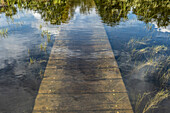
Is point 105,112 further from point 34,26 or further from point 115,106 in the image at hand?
point 34,26

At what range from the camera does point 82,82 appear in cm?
466

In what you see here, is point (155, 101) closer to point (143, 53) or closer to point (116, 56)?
point (116, 56)

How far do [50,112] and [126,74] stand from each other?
3010 mm

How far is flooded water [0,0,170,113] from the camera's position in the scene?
424cm

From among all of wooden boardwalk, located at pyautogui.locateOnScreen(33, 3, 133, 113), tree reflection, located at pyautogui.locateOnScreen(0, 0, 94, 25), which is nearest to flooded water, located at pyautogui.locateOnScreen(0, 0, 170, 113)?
tree reflection, located at pyautogui.locateOnScreen(0, 0, 94, 25)

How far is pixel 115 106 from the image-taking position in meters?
3.72

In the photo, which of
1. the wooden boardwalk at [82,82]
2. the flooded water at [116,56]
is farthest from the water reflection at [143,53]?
the wooden boardwalk at [82,82]

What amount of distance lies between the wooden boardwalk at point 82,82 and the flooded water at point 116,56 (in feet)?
1.27

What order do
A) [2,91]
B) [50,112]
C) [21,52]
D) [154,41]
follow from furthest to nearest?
[154,41]
[21,52]
[2,91]
[50,112]

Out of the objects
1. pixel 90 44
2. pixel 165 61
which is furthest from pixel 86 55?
pixel 165 61

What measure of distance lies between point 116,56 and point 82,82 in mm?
2703

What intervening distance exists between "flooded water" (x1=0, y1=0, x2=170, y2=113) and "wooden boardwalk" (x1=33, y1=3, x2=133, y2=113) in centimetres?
39

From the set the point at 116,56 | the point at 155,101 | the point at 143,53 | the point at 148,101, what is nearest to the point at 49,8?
the point at 116,56

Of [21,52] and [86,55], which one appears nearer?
[86,55]
